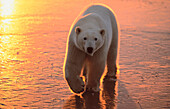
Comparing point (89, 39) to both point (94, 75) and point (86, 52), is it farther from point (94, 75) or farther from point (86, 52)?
point (94, 75)

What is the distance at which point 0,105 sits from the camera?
5.60 m

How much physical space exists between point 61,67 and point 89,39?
267 cm

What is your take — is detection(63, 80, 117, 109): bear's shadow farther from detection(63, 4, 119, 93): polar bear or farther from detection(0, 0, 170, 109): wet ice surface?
detection(63, 4, 119, 93): polar bear

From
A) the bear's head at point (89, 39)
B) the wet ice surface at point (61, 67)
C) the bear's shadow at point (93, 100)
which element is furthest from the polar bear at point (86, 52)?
the wet ice surface at point (61, 67)

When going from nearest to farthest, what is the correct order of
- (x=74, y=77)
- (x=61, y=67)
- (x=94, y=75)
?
(x=74, y=77)
(x=94, y=75)
(x=61, y=67)

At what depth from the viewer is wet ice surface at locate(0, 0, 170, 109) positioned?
589cm

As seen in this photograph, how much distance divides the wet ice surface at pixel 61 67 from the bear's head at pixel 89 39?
103cm

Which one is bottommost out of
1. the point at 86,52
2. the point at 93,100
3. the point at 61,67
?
the point at 93,100

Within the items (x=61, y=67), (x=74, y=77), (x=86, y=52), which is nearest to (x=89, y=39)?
(x=86, y=52)

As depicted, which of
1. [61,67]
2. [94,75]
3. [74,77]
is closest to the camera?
[74,77]

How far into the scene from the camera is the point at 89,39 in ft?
17.3

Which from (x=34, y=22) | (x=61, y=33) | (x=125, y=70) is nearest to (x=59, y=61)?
(x=125, y=70)

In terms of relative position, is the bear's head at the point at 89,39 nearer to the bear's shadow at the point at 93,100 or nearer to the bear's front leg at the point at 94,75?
the bear's front leg at the point at 94,75

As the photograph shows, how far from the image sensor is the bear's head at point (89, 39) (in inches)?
204
